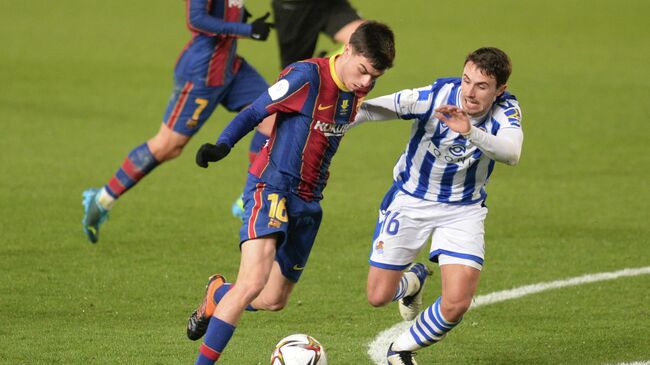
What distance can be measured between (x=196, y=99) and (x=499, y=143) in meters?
3.92

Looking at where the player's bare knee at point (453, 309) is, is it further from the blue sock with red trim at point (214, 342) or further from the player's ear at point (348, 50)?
the player's ear at point (348, 50)

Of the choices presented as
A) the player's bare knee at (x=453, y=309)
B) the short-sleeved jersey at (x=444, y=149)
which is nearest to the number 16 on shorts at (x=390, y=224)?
the short-sleeved jersey at (x=444, y=149)

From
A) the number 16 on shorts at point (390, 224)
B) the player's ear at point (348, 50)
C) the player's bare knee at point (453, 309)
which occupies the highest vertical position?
the player's ear at point (348, 50)

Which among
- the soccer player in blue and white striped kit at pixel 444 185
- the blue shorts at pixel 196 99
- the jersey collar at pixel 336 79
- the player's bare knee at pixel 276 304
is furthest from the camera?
the blue shorts at pixel 196 99

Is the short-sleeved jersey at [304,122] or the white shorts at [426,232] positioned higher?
the short-sleeved jersey at [304,122]

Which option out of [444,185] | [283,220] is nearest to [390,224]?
[444,185]

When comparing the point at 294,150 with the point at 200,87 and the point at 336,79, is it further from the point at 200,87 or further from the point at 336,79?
the point at 200,87

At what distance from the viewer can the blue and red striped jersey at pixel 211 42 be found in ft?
29.5

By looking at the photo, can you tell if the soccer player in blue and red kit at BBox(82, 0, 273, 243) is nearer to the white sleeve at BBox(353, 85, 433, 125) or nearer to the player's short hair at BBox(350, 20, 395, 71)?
the white sleeve at BBox(353, 85, 433, 125)

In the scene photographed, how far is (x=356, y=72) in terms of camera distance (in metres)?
5.87

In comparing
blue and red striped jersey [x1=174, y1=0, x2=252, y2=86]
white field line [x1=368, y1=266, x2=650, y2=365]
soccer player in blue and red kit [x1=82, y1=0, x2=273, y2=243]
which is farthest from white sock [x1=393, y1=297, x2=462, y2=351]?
blue and red striped jersey [x1=174, y1=0, x2=252, y2=86]

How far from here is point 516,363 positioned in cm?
620

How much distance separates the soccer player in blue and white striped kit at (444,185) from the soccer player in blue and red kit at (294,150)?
255 millimetres


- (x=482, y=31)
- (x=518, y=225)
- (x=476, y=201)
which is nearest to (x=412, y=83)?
(x=482, y=31)
